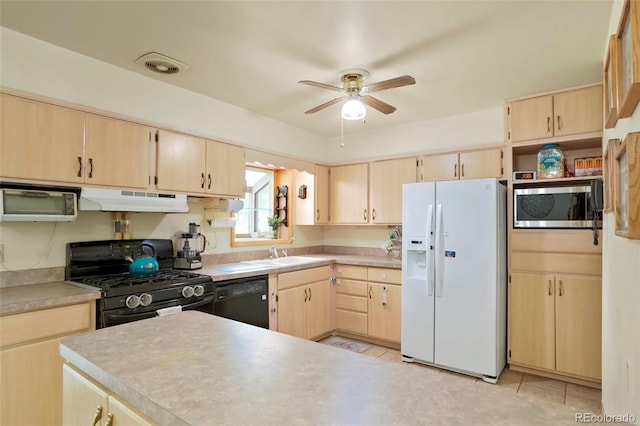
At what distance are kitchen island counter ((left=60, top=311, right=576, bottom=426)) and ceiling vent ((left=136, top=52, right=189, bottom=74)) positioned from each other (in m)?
1.99

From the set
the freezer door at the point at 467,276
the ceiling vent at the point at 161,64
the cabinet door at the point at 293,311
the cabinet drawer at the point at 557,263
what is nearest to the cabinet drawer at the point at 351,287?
the cabinet door at the point at 293,311

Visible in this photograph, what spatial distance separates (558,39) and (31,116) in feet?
10.9

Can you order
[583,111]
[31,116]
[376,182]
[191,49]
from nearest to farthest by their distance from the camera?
[31,116], [191,49], [583,111], [376,182]

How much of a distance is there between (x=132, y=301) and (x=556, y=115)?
3.57 m

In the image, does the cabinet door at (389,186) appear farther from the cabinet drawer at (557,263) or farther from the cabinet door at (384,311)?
the cabinet drawer at (557,263)

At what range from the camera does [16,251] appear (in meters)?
2.25

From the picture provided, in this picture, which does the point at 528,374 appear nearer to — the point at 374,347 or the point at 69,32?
the point at 374,347

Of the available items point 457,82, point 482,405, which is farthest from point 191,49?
point 482,405

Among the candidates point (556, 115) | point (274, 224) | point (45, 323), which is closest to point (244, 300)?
point (45, 323)

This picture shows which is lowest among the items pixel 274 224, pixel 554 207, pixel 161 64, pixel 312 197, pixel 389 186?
pixel 274 224

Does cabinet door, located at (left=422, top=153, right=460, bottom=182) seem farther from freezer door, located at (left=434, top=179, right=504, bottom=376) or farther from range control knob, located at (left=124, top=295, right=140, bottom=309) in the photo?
range control knob, located at (left=124, top=295, right=140, bottom=309)

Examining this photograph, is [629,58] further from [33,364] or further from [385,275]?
[33,364]

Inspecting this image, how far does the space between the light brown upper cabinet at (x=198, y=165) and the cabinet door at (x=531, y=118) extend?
2548 millimetres

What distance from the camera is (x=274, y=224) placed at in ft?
14.2
